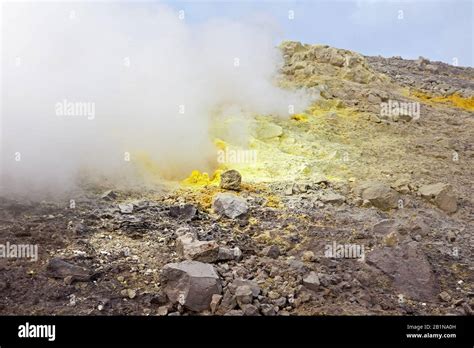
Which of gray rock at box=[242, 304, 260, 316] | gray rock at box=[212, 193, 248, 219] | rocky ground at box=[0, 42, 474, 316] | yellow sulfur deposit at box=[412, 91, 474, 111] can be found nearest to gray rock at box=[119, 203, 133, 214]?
rocky ground at box=[0, 42, 474, 316]

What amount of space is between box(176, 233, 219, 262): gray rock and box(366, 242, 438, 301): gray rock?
1.57m

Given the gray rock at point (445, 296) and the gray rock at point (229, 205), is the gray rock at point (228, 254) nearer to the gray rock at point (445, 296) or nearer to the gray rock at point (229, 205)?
the gray rock at point (229, 205)

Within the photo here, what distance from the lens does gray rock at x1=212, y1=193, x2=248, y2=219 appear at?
240 inches

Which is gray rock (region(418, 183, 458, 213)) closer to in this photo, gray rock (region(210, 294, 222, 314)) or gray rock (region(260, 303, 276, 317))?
gray rock (region(260, 303, 276, 317))

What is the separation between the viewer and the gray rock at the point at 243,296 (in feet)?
13.8

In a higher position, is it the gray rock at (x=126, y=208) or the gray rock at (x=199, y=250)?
the gray rock at (x=126, y=208)

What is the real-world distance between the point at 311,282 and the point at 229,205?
190 centimetres

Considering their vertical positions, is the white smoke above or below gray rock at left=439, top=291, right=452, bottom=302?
above

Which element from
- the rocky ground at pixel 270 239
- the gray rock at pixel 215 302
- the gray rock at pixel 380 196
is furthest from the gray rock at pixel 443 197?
the gray rock at pixel 215 302

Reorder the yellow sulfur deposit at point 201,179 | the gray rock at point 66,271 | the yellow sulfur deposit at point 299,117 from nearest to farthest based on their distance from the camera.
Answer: the gray rock at point 66,271 → the yellow sulfur deposit at point 201,179 → the yellow sulfur deposit at point 299,117

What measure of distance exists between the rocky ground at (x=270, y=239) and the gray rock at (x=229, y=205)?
0.7 inches

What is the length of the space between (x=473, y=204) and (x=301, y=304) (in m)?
4.06

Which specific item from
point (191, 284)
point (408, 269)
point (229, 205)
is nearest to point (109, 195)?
point (229, 205)
